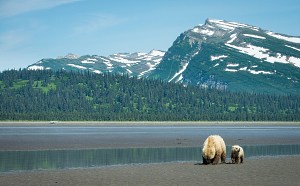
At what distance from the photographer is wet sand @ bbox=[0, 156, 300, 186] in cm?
3253

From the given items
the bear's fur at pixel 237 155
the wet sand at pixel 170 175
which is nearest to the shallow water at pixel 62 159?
the wet sand at pixel 170 175

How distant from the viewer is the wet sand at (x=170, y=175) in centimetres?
3253

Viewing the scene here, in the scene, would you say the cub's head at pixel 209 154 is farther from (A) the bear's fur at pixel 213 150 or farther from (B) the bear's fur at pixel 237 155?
(B) the bear's fur at pixel 237 155

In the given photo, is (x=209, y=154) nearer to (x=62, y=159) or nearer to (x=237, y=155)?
(x=237, y=155)

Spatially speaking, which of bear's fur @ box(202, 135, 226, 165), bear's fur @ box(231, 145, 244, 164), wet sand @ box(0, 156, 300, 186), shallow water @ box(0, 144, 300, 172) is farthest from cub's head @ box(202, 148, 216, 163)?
shallow water @ box(0, 144, 300, 172)

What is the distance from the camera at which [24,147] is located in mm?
67562

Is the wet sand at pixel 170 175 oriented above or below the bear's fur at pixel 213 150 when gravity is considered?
below

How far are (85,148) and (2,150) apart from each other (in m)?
10.7

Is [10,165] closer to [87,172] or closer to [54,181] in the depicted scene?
[87,172]

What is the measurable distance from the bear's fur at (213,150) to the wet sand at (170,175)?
1071mm

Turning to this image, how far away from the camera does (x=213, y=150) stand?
43625 mm

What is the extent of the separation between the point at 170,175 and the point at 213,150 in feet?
26.6

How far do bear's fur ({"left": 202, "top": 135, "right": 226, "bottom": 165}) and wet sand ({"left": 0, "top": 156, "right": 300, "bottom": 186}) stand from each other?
1071 mm

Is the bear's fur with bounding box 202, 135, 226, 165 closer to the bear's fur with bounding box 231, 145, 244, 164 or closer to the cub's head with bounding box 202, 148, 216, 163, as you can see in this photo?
the cub's head with bounding box 202, 148, 216, 163
